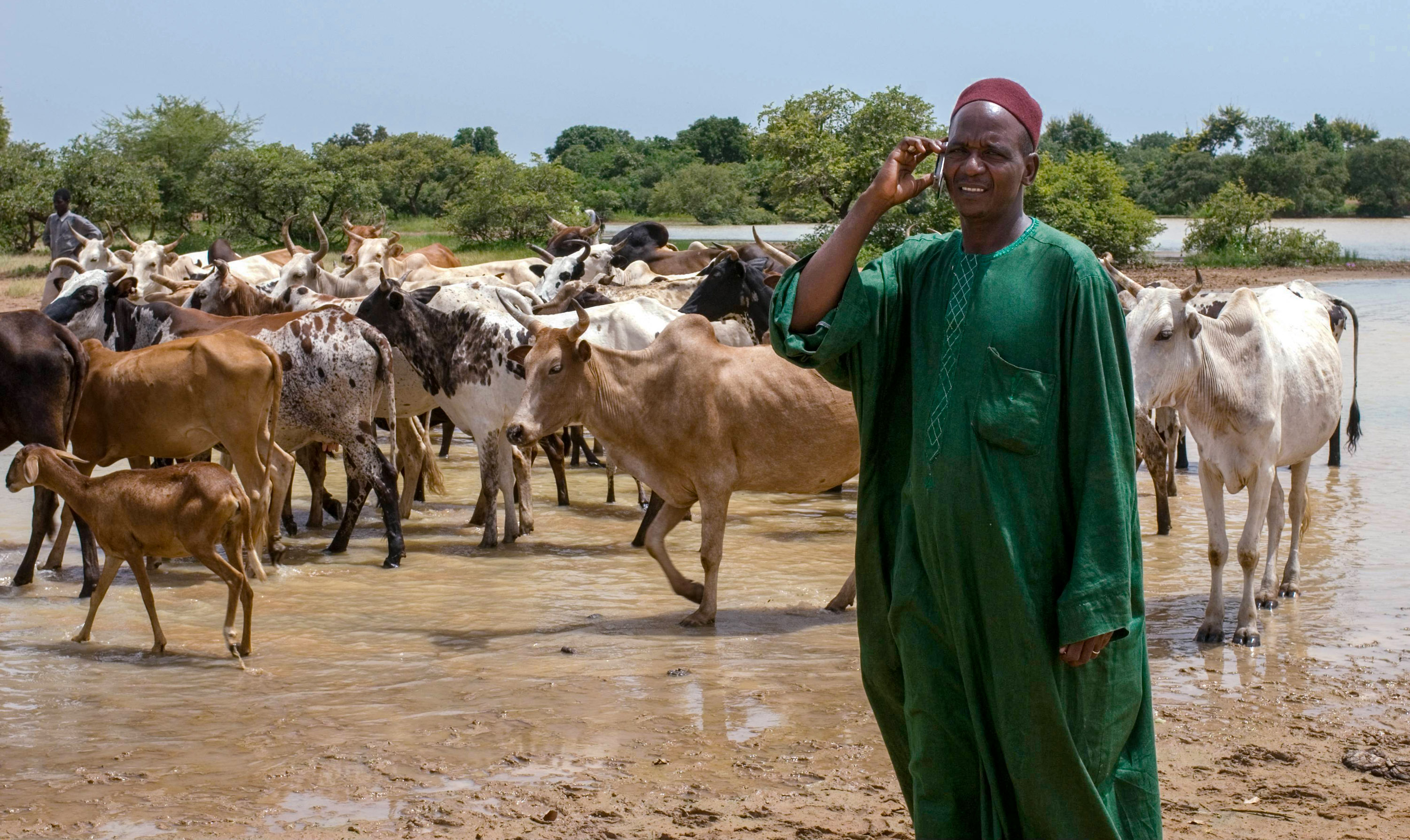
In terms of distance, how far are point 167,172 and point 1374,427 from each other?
33.4m

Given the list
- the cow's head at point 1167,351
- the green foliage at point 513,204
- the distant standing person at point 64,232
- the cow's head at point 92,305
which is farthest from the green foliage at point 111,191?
the cow's head at point 1167,351

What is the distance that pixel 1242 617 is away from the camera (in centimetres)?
746

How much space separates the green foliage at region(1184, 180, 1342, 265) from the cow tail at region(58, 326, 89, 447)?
98.5 ft

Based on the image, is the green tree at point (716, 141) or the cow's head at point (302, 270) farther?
the green tree at point (716, 141)

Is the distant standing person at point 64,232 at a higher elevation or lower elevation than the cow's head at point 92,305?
higher

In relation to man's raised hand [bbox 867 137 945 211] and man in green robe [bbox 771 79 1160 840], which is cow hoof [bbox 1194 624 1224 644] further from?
man's raised hand [bbox 867 137 945 211]

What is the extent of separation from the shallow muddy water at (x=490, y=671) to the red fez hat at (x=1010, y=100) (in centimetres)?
266

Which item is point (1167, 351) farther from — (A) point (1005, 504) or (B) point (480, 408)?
(B) point (480, 408)

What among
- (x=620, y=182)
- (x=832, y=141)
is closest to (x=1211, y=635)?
(x=832, y=141)

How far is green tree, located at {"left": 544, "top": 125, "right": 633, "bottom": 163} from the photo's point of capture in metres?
84.1

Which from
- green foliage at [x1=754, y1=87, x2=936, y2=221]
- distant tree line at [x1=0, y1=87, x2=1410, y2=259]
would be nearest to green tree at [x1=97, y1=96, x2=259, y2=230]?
distant tree line at [x1=0, y1=87, x2=1410, y2=259]

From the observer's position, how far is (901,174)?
340 cm

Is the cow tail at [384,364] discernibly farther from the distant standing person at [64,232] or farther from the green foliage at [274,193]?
the green foliage at [274,193]

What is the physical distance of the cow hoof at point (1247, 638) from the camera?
7.37 m
